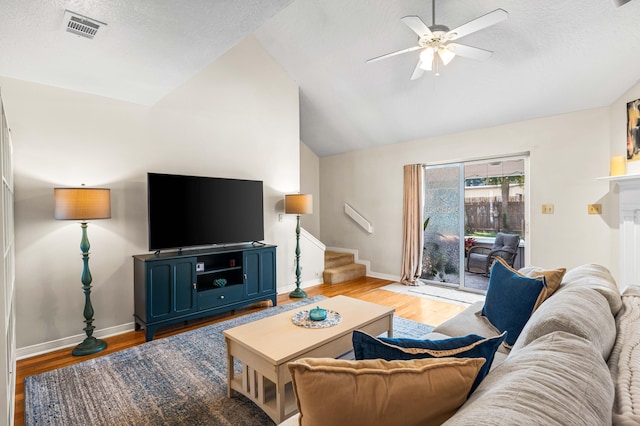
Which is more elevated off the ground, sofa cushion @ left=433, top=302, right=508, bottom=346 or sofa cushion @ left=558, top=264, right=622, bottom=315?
sofa cushion @ left=558, top=264, right=622, bottom=315

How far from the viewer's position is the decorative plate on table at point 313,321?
2.16 metres

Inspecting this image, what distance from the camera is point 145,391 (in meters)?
2.19

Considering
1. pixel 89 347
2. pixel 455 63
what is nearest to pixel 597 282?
pixel 455 63

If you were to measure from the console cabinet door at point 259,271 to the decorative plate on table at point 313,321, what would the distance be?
1.57m

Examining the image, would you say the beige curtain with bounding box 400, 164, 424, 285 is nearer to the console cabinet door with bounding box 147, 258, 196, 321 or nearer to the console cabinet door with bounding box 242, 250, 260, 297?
the console cabinet door with bounding box 242, 250, 260, 297

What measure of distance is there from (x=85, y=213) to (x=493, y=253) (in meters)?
4.83

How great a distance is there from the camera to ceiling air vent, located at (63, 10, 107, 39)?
1.87 meters

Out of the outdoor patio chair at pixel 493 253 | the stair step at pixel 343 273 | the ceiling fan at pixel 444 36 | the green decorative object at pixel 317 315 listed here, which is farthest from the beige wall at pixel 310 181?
the green decorative object at pixel 317 315

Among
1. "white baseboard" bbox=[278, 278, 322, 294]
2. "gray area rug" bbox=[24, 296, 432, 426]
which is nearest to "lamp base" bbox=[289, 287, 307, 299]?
"white baseboard" bbox=[278, 278, 322, 294]

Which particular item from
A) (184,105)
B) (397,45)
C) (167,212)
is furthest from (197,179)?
(397,45)

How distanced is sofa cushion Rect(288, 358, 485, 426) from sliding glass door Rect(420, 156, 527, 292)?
13.6 ft

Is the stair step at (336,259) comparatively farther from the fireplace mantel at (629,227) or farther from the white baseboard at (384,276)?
the fireplace mantel at (629,227)

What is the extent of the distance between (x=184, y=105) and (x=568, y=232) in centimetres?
468

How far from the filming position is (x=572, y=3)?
8.60 feet
